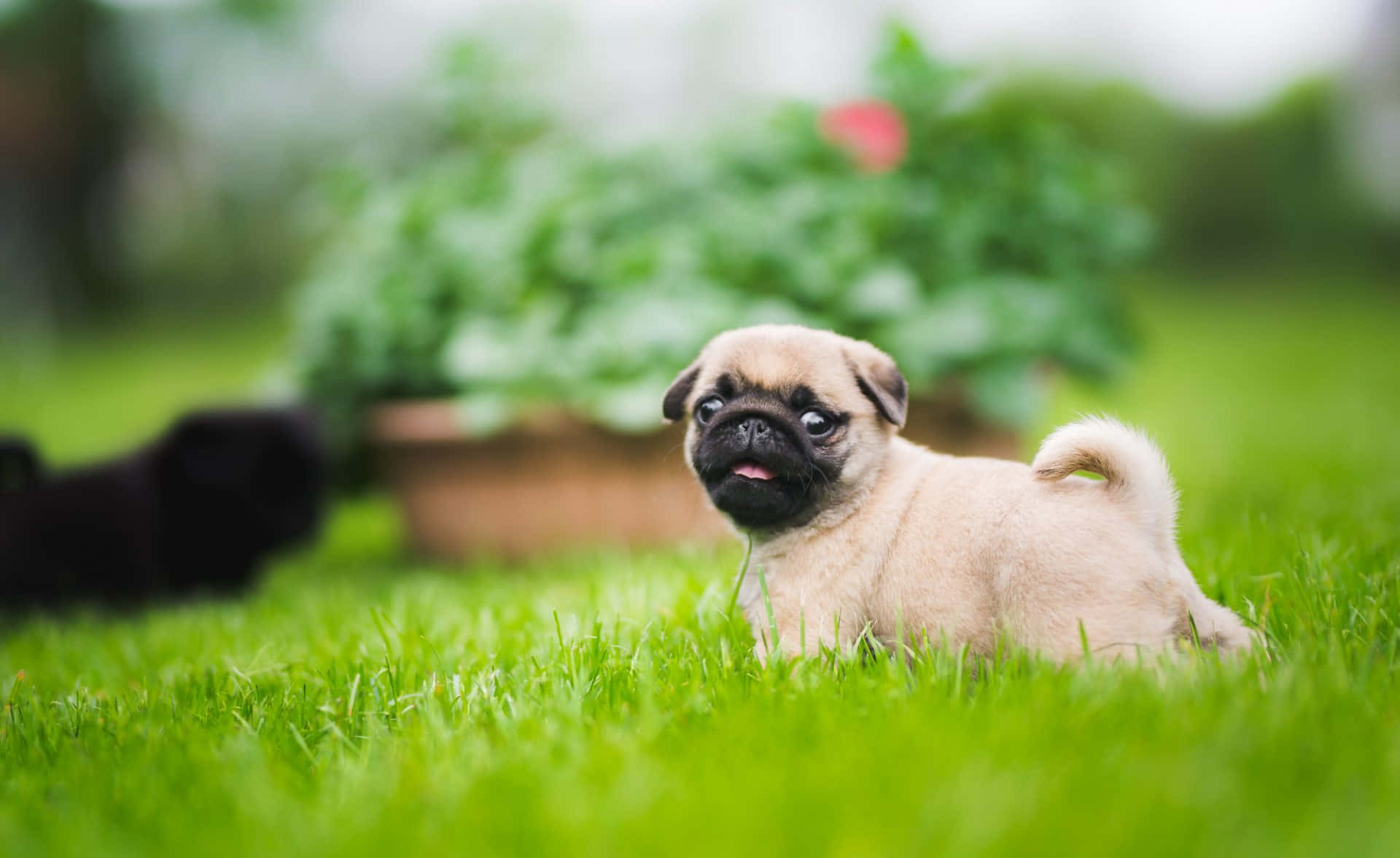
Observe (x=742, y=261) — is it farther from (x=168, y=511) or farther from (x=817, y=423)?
(x=168, y=511)

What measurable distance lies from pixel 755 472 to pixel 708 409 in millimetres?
228

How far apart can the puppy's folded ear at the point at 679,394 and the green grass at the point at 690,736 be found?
540 mm

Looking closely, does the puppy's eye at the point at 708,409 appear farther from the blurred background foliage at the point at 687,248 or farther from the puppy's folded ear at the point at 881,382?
the blurred background foliage at the point at 687,248

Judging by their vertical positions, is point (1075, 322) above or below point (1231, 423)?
above

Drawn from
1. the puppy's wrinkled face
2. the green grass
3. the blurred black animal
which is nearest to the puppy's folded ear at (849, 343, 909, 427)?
the puppy's wrinkled face

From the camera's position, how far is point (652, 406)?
12.3 ft

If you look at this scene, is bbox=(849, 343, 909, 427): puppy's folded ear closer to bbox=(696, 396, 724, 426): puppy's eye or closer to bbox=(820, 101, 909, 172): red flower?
bbox=(696, 396, 724, 426): puppy's eye

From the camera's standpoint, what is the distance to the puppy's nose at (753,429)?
82.4 inches

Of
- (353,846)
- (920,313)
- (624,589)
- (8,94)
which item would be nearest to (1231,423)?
(920,313)

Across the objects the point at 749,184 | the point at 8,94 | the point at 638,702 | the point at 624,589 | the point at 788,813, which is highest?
the point at 8,94

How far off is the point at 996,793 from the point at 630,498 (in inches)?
117

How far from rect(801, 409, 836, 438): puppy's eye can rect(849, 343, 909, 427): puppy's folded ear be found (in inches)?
4.6

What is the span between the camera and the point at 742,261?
4.17 m

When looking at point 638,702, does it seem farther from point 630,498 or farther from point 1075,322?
point 1075,322
